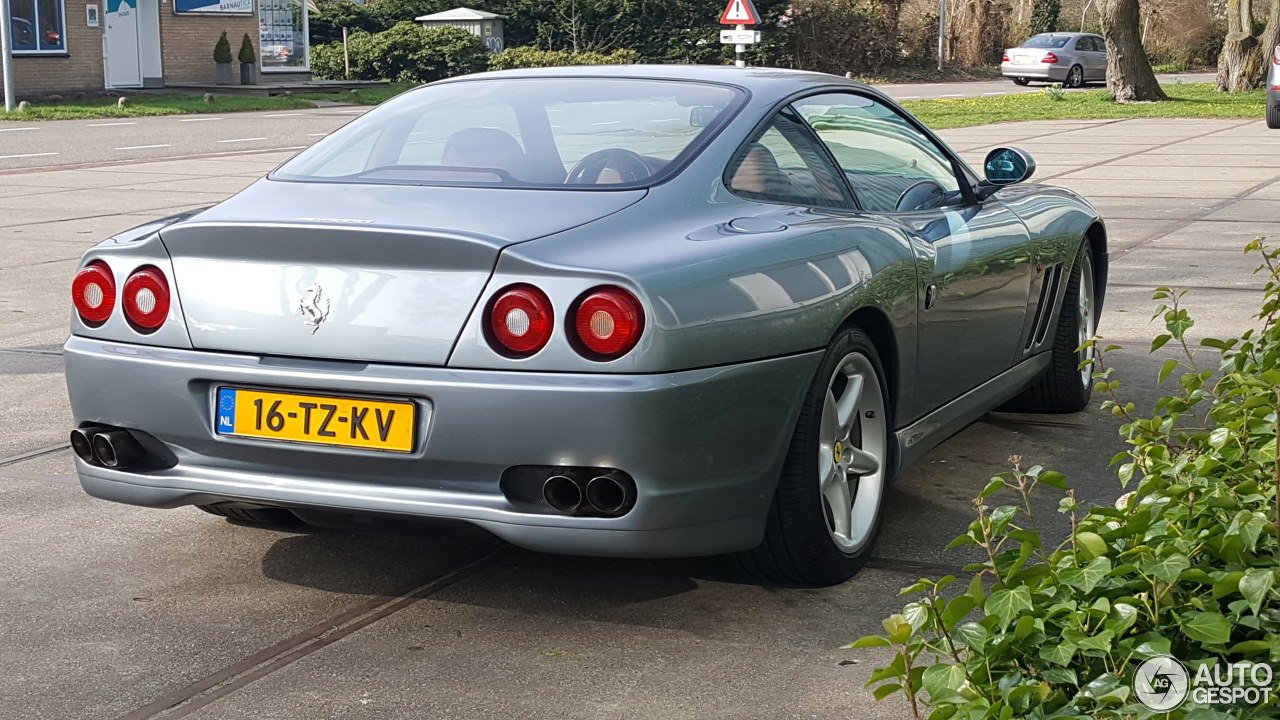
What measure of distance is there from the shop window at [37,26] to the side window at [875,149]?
2859 cm

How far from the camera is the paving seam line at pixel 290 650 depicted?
10.5 ft

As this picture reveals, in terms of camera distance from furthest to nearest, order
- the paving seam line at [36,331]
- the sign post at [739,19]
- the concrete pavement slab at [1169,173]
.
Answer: the sign post at [739,19]
the concrete pavement slab at [1169,173]
the paving seam line at [36,331]

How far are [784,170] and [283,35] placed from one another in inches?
1377

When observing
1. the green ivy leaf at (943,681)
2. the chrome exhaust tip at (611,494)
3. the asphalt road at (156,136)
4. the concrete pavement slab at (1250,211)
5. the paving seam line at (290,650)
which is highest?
the asphalt road at (156,136)

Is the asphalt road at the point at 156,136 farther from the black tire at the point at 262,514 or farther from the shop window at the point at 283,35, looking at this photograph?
the black tire at the point at 262,514

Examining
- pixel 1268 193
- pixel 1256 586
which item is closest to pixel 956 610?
pixel 1256 586

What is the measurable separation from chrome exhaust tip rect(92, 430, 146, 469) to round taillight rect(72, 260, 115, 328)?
27cm

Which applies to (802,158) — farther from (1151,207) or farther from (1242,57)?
Answer: (1242,57)

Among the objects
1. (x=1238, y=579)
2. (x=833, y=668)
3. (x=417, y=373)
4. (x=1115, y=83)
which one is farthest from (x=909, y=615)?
(x=1115, y=83)

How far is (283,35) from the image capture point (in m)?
37.4

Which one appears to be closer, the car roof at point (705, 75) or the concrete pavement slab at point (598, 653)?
the concrete pavement slab at point (598, 653)

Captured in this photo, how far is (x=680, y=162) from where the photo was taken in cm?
399

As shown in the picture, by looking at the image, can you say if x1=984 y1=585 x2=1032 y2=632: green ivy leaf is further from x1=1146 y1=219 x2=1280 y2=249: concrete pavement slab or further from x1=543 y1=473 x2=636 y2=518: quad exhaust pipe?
x1=1146 y1=219 x2=1280 y2=249: concrete pavement slab

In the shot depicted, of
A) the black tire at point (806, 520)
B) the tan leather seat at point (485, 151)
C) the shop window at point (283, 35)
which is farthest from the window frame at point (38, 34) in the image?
the black tire at point (806, 520)
